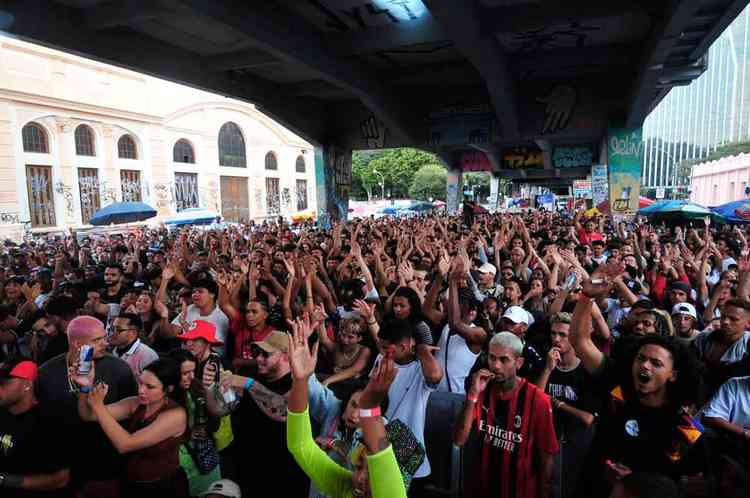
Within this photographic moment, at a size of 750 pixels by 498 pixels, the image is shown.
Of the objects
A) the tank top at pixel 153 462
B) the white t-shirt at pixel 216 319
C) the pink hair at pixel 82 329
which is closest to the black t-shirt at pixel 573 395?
the tank top at pixel 153 462

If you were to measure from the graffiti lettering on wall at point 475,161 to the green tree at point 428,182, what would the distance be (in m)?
36.1

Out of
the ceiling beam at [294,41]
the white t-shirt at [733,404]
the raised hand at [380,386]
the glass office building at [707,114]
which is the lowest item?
the white t-shirt at [733,404]

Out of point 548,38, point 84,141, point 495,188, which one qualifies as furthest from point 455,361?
point 495,188

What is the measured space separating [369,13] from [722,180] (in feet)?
168

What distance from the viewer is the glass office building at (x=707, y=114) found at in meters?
109

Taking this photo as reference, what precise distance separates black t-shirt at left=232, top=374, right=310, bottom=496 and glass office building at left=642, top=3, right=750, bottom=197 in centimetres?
11083

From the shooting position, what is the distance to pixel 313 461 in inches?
93.7

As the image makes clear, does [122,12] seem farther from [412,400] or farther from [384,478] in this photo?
[384,478]

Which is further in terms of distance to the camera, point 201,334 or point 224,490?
point 201,334

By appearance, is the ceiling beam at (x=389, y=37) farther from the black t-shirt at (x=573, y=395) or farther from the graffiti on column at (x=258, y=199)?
the graffiti on column at (x=258, y=199)

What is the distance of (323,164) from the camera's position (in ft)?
65.7

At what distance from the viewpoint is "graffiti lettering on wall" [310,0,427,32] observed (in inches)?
384

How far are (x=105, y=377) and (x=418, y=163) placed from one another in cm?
7178

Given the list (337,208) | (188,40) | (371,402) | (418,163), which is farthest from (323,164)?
(418,163)
